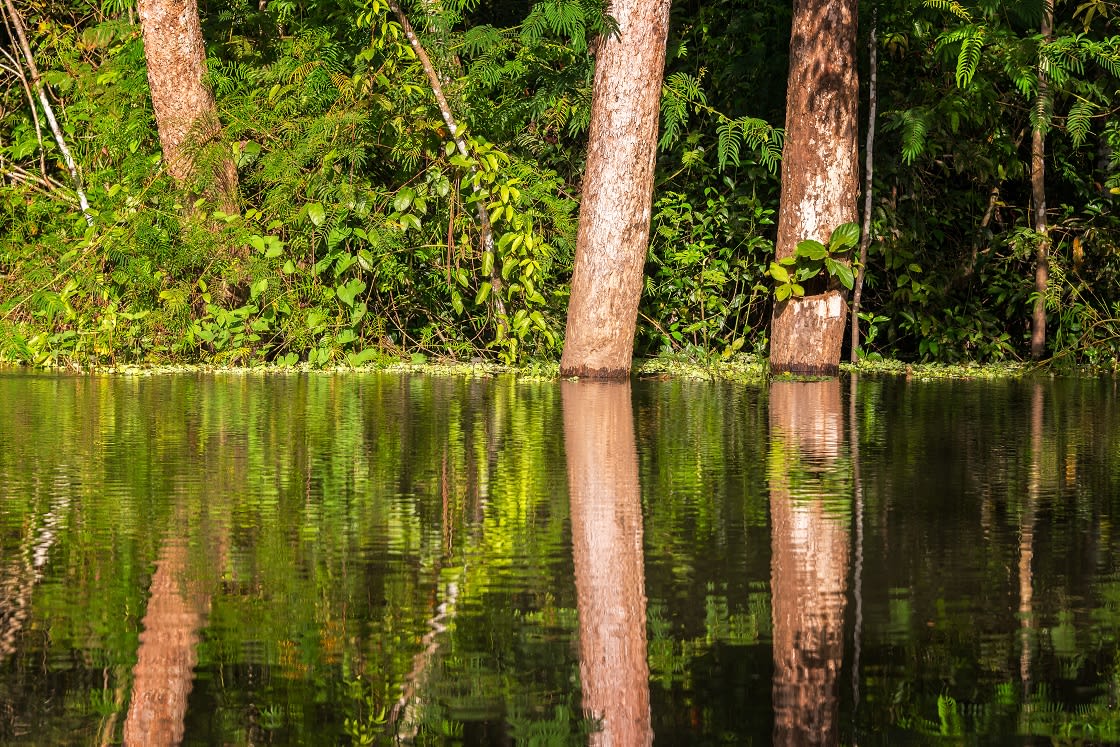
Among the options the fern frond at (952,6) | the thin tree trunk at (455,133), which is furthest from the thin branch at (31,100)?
the fern frond at (952,6)

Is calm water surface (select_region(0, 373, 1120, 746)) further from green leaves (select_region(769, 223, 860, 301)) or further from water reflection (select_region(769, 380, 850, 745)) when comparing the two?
green leaves (select_region(769, 223, 860, 301))

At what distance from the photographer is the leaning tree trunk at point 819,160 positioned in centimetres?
1080

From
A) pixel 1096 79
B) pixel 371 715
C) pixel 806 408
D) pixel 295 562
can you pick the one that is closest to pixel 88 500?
pixel 295 562

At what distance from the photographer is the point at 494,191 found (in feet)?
36.6

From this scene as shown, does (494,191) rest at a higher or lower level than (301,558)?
higher

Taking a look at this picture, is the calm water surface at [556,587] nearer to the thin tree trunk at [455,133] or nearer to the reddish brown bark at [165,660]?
the reddish brown bark at [165,660]

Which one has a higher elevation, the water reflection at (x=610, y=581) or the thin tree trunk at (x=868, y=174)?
the thin tree trunk at (x=868, y=174)

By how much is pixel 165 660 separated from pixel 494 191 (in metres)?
8.61

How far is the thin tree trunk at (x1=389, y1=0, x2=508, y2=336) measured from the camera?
11.3m

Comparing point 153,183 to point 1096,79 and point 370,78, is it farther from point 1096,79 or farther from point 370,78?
point 1096,79

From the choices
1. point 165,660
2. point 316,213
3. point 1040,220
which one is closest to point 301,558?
point 165,660

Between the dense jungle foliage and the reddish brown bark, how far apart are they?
751 cm

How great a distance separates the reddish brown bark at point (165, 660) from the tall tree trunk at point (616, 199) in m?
6.92

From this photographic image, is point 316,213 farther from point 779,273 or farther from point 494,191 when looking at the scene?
point 779,273
